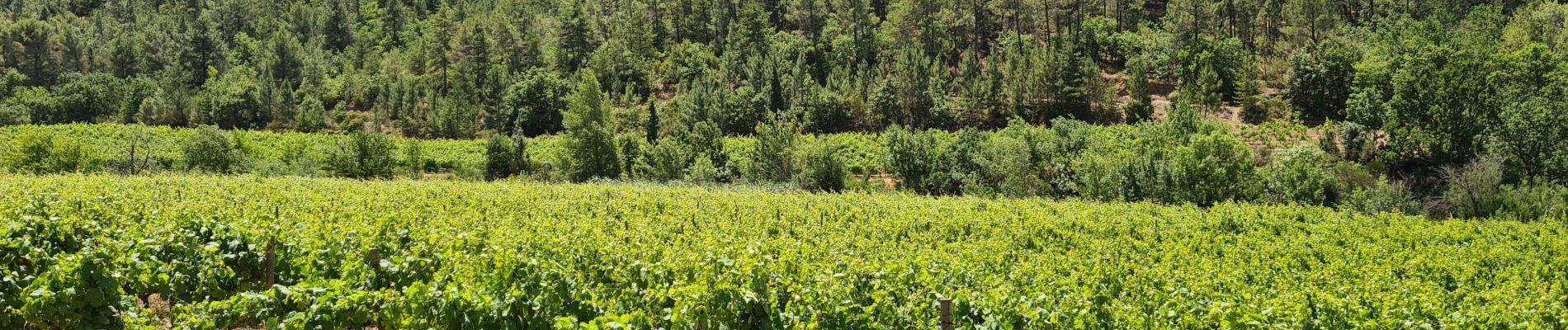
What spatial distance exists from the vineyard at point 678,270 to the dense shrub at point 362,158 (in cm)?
3173

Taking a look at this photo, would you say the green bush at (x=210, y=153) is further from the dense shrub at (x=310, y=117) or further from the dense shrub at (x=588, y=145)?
the dense shrub at (x=310, y=117)

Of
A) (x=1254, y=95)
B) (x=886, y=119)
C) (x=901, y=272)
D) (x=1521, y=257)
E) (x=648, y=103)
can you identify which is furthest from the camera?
(x=648, y=103)

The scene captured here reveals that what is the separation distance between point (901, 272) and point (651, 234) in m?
6.17

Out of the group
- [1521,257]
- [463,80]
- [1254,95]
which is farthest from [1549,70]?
[463,80]

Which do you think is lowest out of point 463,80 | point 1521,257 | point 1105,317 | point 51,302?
point 1521,257

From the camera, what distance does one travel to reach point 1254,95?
6631 centimetres

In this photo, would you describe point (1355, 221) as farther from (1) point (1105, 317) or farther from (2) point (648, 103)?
(2) point (648, 103)

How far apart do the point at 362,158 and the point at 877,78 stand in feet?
139

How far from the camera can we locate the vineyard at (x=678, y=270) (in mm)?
8219

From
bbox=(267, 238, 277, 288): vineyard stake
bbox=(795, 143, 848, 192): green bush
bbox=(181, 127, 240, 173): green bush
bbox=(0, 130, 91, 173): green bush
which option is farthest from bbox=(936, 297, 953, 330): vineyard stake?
bbox=(0, 130, 91, 173): green bush

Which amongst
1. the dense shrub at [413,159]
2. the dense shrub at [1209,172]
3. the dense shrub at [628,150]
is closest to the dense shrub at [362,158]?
the dense shrub at [413,159]

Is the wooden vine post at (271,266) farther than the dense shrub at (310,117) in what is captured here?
No

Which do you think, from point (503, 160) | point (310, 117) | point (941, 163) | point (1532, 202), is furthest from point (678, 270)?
point (310, 117)

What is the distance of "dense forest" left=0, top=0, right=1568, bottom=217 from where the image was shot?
51.9 meters
